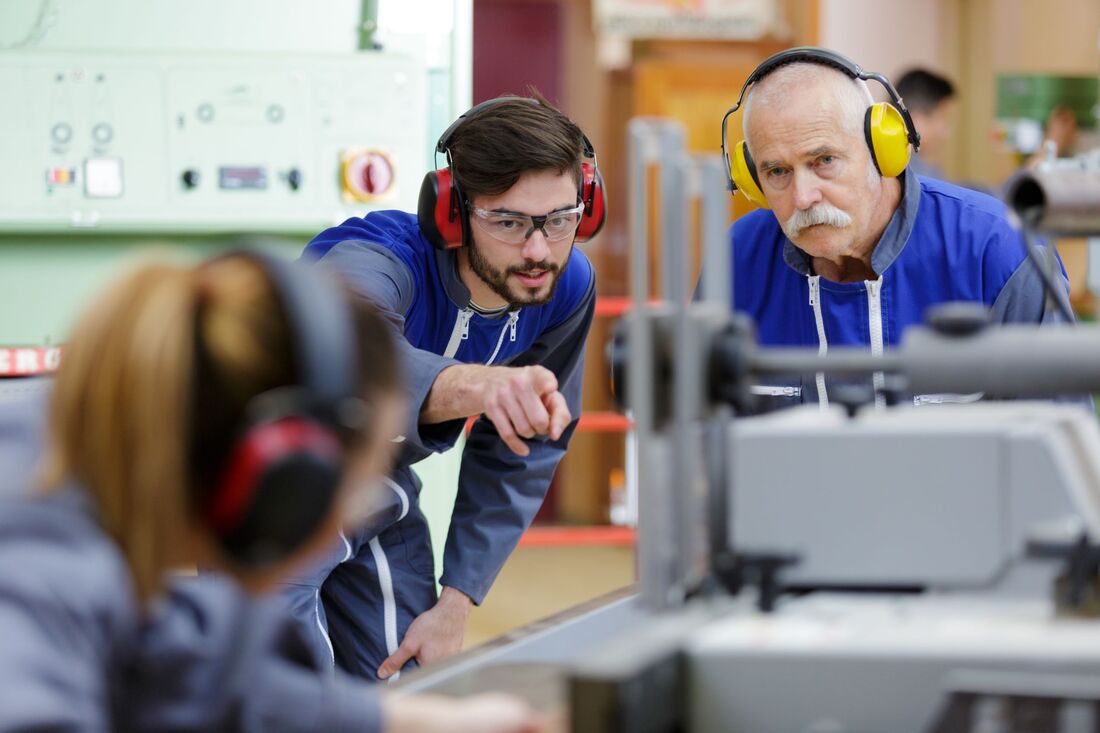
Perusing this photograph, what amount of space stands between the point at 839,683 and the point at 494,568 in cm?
126

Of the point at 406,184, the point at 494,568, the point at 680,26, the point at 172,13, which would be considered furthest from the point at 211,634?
the point at 680,26

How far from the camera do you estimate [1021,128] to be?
4449mm

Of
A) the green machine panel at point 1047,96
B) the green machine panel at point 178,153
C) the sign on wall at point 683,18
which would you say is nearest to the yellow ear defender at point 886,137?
the green machine panel at point 178,153

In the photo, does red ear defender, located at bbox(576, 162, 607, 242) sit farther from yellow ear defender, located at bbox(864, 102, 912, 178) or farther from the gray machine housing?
the gray machine housing

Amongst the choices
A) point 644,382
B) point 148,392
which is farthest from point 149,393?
point 644,382

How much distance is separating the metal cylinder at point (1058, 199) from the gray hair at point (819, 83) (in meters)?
0.70

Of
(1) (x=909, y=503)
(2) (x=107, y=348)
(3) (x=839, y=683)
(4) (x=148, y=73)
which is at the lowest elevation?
(3) (x=839, y=683)

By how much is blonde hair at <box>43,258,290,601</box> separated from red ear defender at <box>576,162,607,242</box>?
129cm

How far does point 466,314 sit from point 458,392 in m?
0.42

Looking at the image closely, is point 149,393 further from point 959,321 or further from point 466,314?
point 466,314

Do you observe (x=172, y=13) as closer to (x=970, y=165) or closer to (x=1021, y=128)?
(x=1021, y=128)

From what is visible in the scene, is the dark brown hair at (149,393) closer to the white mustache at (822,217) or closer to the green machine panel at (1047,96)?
the white mustache at (822,217)

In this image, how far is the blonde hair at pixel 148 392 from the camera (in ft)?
2.61

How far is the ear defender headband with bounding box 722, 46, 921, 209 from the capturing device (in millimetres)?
1914
